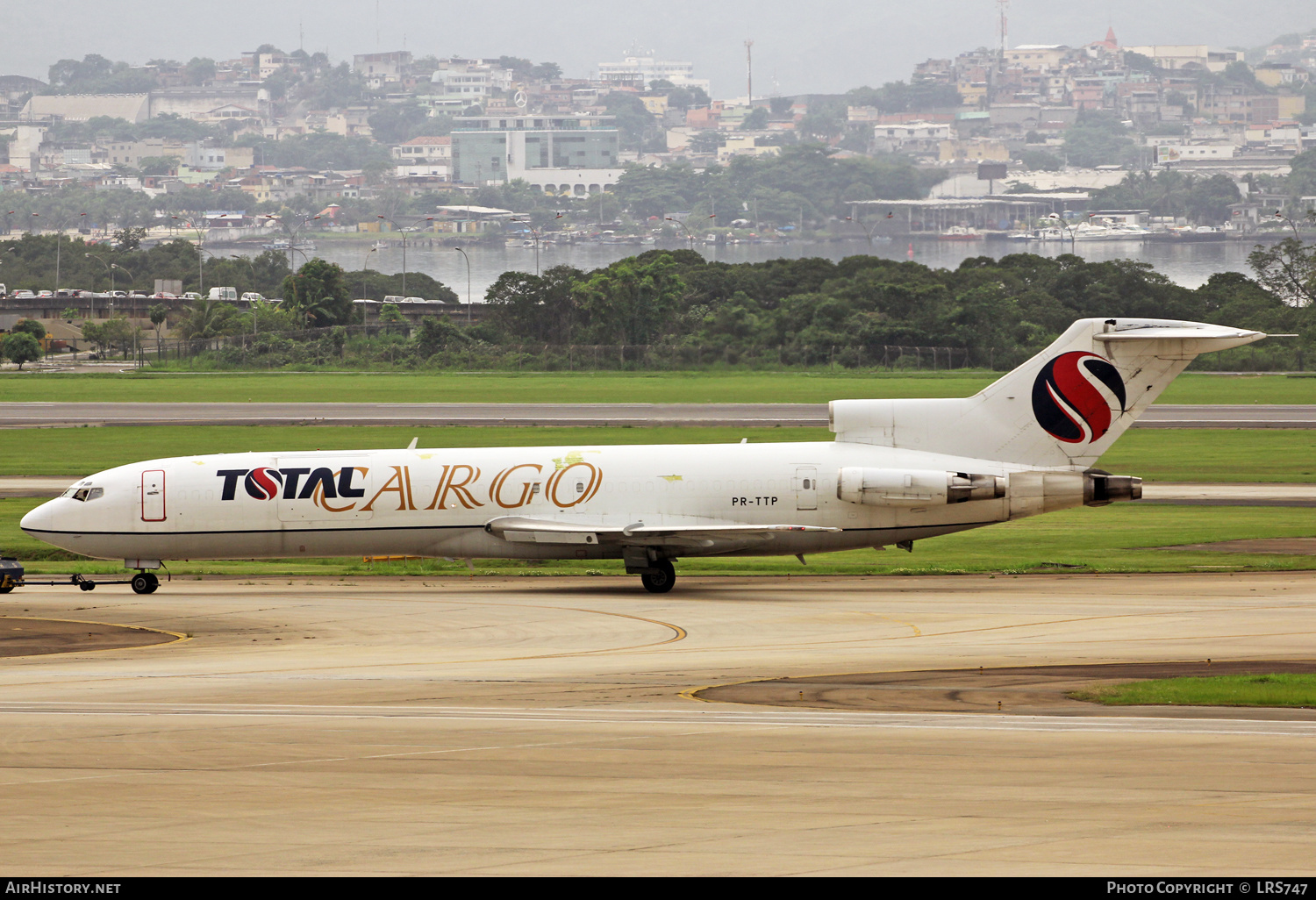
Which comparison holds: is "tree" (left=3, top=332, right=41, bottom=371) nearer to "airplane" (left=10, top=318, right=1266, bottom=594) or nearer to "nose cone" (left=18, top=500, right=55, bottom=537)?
"nose cone" (left=18, top=500, right=55, bottom=537)

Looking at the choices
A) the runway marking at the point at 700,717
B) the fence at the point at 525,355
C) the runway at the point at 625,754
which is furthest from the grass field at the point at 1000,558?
the fence at the point at 525,355

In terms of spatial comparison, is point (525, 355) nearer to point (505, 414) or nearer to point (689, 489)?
point (505, 414)

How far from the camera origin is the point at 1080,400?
36.3 meters

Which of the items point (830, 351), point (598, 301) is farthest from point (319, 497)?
point (598, 301)

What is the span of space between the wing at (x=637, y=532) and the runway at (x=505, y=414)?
113ft

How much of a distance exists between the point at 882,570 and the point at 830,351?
68.4m

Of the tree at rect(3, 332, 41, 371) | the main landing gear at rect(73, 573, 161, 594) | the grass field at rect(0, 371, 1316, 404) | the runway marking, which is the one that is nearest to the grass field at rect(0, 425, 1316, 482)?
the grass field at rect(0, 371, 1316, 404)

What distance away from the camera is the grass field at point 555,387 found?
87.2m

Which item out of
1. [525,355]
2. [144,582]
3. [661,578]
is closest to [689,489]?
[661,578]

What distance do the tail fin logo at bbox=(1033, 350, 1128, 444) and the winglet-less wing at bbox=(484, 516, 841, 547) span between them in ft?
20.6

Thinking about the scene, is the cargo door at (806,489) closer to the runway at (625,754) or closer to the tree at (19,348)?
the runway at (625,754)

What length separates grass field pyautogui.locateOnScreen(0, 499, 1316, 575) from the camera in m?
38.9
